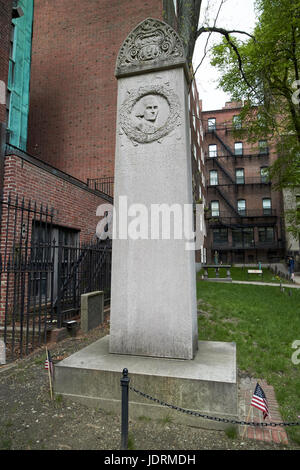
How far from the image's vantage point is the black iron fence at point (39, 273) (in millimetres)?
5816

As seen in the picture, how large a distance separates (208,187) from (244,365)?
33.9m

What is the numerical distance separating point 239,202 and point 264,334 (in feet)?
106

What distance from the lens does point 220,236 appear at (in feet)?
117

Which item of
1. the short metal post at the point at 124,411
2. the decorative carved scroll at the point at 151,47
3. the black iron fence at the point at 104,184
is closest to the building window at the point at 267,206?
the black iron fence at the point at 104,184

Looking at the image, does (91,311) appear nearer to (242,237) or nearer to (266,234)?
(242,237)

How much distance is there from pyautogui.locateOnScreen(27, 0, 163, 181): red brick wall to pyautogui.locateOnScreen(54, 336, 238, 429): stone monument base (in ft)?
46.2

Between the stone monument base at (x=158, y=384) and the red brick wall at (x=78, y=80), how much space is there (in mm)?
14071

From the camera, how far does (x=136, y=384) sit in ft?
10.3

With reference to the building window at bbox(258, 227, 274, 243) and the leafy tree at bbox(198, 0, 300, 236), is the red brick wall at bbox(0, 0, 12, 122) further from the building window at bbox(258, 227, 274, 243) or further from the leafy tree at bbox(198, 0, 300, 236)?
the building window at bbox(258, 227, 274, 243)

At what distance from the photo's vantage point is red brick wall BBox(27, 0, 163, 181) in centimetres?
1698

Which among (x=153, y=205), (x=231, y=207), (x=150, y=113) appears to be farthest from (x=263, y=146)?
(x=231, y=207)

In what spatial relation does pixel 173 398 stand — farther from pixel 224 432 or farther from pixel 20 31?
pixel 20 31

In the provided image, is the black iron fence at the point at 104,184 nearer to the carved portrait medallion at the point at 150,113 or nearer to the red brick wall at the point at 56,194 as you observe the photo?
the red brick wall at the point at 56,194

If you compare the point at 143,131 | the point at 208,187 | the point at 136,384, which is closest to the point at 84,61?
the point at 143,131
